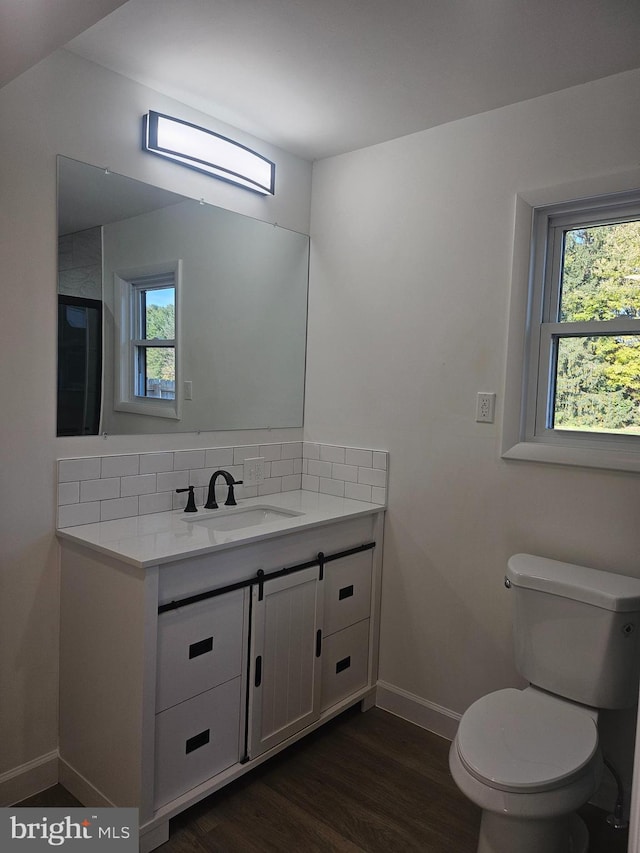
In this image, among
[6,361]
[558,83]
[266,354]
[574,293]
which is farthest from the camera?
[266,354]

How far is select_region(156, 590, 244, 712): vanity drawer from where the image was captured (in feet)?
5.80

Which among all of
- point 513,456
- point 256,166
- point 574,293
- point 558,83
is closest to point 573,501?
point 513,456

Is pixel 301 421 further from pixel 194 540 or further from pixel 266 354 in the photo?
pixel 194 540

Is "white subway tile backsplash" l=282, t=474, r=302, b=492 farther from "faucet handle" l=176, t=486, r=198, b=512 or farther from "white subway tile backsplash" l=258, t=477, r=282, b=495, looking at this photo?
"faucet handle" l=176, t=486, r=198, b=512

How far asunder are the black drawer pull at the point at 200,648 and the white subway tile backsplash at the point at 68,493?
2.12 feet

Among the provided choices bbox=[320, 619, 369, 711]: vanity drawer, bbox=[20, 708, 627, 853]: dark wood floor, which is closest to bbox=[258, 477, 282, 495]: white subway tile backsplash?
bbox=[320, 619, 369, 711]: vanity drawer

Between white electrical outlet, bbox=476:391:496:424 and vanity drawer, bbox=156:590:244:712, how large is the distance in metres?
1.12

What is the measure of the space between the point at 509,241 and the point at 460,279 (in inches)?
9.1

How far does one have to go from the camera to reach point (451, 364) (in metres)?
2.40

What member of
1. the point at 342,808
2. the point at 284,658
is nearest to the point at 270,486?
the point at 284,658

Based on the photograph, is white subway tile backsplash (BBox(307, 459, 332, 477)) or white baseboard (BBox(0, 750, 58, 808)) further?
white subway tile backsplash (BBox(307, 459, 332, 477))

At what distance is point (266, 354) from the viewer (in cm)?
275

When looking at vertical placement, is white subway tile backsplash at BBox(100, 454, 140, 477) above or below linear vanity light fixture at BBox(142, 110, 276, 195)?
below

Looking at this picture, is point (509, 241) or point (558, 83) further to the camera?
point (509, 241)
